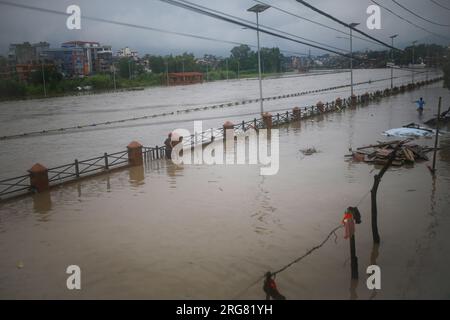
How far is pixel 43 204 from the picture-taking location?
1501 centimetres

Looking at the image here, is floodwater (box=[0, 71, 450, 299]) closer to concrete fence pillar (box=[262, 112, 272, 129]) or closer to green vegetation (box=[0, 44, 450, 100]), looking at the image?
concrete fence pillar (box=[262, 112, 272, 129])

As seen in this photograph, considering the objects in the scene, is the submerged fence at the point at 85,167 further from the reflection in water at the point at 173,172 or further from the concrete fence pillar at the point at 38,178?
the reflection in water at the point at 173,172

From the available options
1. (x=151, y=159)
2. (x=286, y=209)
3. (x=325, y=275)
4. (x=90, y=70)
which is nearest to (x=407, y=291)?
(x=325, y=275)

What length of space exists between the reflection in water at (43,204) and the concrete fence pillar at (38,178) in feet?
0.94

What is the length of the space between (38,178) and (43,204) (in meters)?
1.90

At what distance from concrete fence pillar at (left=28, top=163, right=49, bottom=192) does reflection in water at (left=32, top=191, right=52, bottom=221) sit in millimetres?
287

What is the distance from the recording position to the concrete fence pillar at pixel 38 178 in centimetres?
1634

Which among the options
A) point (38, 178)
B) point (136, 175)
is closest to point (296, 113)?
point (136, 175)

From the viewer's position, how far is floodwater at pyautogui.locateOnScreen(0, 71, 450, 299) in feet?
28.7

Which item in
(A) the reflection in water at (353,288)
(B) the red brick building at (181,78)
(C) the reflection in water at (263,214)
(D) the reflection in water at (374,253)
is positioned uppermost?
(B) the red brick building at (181,78)

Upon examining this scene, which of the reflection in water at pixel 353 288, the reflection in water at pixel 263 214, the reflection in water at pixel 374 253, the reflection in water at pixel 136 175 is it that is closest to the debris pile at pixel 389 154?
the reflection in water at pixel 263 214

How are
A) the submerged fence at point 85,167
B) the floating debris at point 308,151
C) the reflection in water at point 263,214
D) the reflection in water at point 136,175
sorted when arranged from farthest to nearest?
the floating debris at point 308,151, the reflection in water at point 136,175, the submerged fence at point 85,167, the reflection in water at point 263,214

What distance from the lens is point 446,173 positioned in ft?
55.6

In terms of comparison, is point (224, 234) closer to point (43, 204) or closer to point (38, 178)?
point (43, 204)
